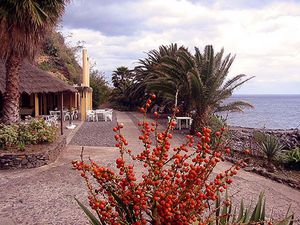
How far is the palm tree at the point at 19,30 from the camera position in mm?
9711

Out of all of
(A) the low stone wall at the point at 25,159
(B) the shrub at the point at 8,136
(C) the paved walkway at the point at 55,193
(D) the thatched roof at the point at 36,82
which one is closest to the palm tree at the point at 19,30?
(B) the shrub at the point at 8,136

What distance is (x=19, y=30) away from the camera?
33.1 ft

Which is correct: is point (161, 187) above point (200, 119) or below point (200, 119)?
above

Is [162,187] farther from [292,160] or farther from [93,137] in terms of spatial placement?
[93,137]

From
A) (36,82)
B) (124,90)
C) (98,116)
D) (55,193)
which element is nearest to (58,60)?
(124,90)

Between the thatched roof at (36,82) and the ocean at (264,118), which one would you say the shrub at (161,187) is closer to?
the ocean at (264,118)

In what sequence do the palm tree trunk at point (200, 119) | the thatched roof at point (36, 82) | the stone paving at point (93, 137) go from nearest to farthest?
1. the stone paving at point (93, 137)
2. the palm tree trunk at point (200, 119)
3. the thatched roof at point (36, 82)

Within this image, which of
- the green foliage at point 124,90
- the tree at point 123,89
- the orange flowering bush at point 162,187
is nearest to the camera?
the orange flowering bush at point 162,187

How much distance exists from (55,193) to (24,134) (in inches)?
140

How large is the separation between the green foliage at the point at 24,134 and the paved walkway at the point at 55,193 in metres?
0.84

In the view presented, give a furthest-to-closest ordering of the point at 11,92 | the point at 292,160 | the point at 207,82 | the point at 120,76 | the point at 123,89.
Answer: the point at 120,76 < the point at 123,89 < the point at 207,82 < the point at 11,92 < the point at 292,160

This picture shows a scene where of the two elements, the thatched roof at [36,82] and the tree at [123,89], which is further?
the tree at [123,89]

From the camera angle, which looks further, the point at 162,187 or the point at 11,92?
the point at 11,92

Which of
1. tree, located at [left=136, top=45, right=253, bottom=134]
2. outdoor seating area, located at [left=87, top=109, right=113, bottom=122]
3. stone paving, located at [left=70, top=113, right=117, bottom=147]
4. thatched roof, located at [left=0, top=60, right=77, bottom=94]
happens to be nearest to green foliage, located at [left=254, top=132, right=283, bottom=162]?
tree, located at [left=136, top=45, right=253, bottom=134]
